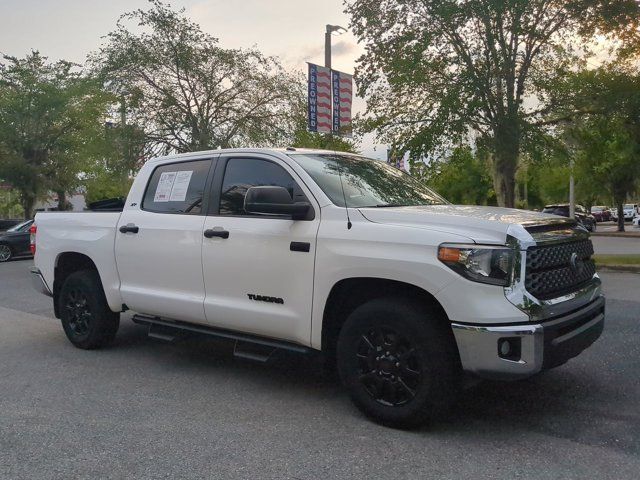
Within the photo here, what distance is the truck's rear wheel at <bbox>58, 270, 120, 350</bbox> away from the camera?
6.24 metres

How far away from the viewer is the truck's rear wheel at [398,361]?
3895mm

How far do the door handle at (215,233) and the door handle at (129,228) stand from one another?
0.96 meters

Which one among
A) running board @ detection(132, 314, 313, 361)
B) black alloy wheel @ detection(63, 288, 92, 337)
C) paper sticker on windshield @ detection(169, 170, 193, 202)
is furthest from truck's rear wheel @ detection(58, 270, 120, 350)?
paper sticker on windshield @ detection(169, 170, 193, 202)

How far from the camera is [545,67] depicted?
16406 mm

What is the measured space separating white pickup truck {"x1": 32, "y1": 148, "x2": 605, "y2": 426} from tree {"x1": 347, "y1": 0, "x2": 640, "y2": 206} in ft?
33.3

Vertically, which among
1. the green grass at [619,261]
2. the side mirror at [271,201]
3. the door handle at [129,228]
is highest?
the side mirror at [271,201]

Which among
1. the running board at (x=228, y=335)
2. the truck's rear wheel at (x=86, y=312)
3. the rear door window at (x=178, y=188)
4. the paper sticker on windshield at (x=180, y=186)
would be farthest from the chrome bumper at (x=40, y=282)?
the paper sticker on windshield at (x=180, y=186)

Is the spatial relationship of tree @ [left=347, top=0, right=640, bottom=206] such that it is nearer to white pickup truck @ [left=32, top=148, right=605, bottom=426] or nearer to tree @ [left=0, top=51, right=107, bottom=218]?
white pickup truck @ [left=32, top=148, right=605, bottom=426]

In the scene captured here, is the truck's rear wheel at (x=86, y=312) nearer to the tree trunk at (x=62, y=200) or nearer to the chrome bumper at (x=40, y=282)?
the chrome bumper at (x=40, y=282)

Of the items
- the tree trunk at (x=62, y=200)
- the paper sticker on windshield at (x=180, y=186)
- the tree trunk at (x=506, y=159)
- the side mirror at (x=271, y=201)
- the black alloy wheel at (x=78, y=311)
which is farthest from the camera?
the tree trunk at (x=62, y=200)

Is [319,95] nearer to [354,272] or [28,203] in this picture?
[354,272]

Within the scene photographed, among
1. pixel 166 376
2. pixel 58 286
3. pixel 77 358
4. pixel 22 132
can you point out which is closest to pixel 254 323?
pixel 166 376

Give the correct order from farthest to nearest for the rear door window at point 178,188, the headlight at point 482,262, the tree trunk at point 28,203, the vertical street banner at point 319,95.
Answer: the tree trunk at point 28,203 < the vertical street banner at point 319,95 < the rear door window at point 178,188 < the headlight at point 482,262

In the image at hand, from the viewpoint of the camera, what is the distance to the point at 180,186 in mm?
5660
